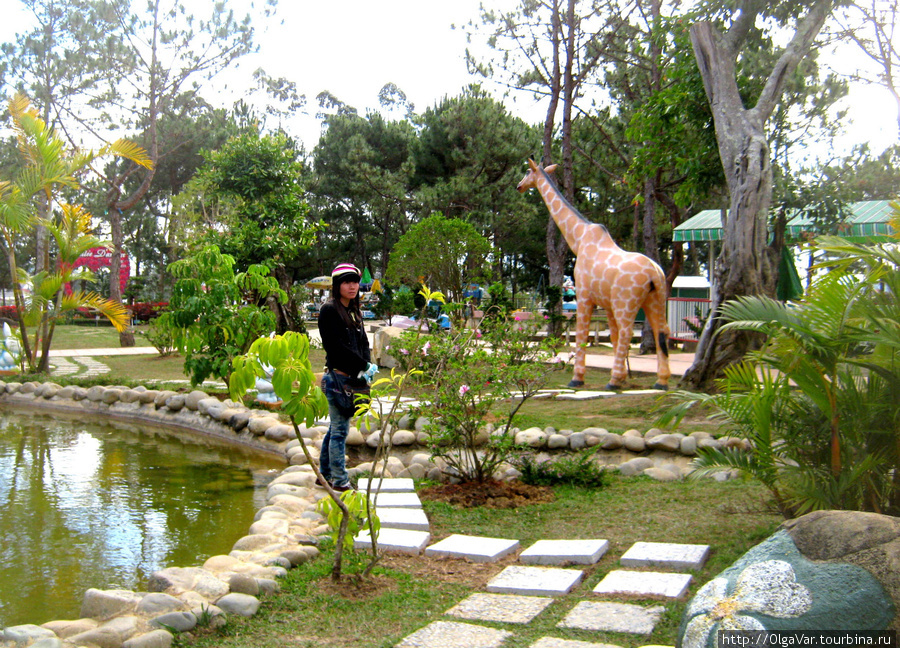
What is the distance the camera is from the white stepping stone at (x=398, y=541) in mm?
3906

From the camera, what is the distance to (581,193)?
27.1 m

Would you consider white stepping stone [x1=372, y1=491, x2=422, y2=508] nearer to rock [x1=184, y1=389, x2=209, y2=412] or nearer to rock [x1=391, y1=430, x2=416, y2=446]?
rock [x1=391, y1=430, x2=416, y2=446]

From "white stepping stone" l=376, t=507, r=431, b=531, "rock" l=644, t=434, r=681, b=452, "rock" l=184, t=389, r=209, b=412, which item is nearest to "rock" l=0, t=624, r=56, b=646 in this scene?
"white stepping stone" l=376, t=507, r=431, b=531

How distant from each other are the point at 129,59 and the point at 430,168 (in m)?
10.7

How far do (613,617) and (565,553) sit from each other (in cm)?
74

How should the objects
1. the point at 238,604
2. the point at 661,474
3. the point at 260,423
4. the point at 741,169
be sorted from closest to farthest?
1. the point at 238,604
2. the point at 661,474
3. the point at 260,423
4. the point at 741,169

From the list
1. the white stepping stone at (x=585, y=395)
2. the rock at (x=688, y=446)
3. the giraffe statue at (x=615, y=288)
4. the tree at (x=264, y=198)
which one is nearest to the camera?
the rock at (x=688, y=446)

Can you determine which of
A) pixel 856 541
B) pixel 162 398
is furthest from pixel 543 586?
pixel 162 398

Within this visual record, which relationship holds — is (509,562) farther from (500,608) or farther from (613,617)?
(613,617)

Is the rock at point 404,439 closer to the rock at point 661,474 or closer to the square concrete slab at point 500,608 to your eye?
the rock at point 661,474

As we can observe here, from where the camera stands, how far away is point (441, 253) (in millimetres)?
14562

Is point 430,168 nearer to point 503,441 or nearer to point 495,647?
point 503,441

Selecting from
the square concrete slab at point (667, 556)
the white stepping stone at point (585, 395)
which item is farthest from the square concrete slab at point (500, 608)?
the white stepping stone at point (585, 395)

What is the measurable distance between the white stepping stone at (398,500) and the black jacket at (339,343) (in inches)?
31.0
